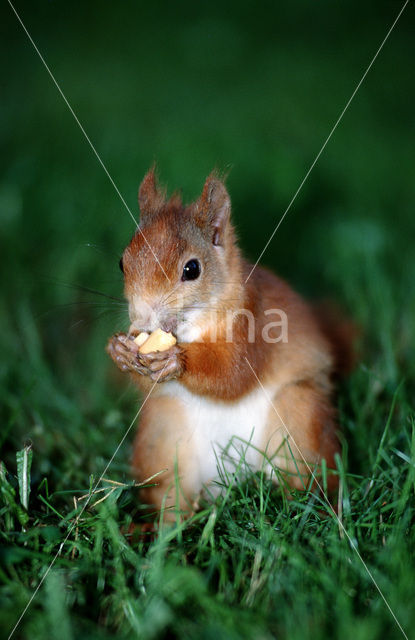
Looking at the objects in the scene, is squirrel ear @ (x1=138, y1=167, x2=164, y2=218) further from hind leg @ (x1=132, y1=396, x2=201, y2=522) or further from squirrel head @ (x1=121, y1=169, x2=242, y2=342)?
hind leg @ (x1=132, y1=396, x2=201, y2=522)

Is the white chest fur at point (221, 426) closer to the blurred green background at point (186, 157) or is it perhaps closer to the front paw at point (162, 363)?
the front paw at point (162, 363)

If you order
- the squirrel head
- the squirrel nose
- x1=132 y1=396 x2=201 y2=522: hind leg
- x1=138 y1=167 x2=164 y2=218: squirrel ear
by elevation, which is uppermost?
x1=138 y1=167 x2=164 y2=218: squirrel ear

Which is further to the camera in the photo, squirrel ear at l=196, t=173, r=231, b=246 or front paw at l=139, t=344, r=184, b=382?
squirrel ear at l=196, t=173, r=231, b=246

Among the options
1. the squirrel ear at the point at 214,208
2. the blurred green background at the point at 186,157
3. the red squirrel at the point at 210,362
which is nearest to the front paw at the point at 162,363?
the red squirrel at the point at 210,362

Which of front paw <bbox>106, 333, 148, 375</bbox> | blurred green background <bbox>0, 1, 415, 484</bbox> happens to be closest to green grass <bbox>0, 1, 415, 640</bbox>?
blurred green background <bbox>0, 1, 415, 484</bbox>

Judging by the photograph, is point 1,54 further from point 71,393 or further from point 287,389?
point 287,389

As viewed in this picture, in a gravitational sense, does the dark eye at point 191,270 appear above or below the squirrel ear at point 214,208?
below

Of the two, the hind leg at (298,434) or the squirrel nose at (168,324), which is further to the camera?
the hind leg at (298,434)
